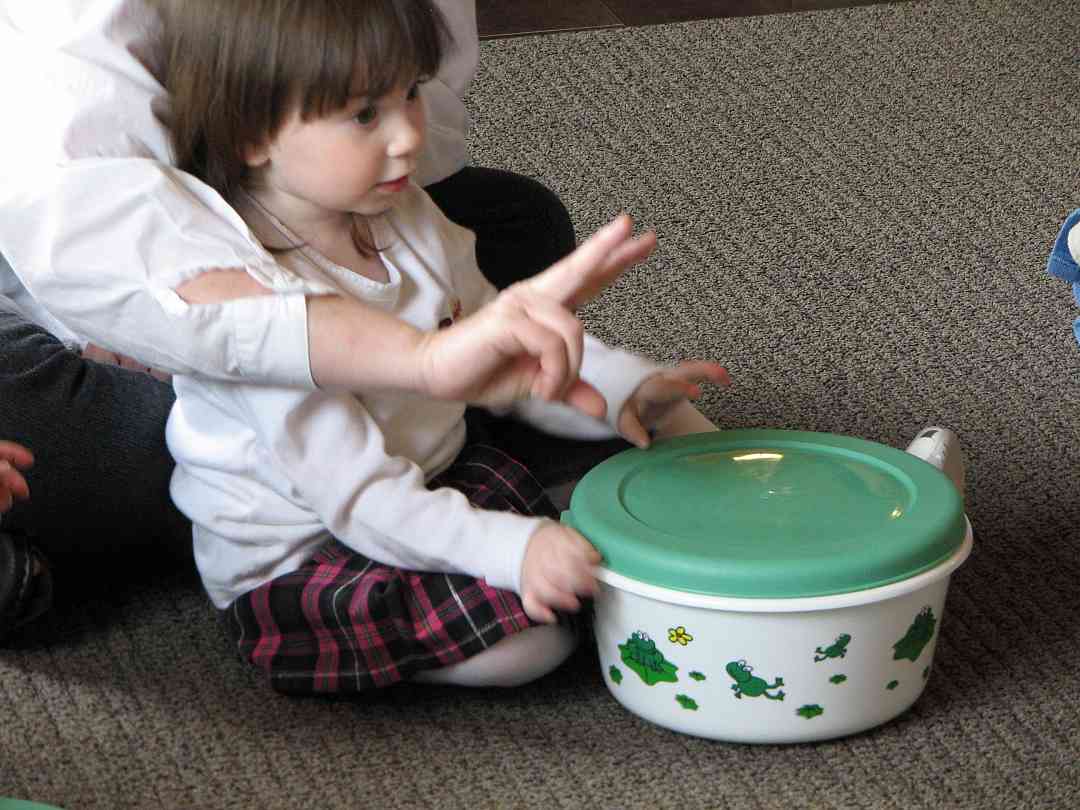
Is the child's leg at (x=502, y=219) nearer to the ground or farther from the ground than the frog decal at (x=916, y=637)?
nearer to the ground

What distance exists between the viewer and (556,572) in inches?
37.0

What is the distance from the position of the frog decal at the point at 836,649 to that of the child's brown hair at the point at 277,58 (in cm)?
44

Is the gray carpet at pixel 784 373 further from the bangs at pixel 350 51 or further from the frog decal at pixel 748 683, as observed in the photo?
the bangs at pixel 350 51

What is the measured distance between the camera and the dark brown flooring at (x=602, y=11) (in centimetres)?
229

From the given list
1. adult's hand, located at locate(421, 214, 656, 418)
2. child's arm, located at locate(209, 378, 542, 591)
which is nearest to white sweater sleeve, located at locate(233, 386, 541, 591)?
child's arm, located at locate(209, 378, 542, 591)

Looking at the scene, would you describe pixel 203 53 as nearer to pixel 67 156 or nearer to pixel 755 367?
pixel 67 156

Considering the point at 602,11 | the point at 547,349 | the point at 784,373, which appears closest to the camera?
the point at 547,349

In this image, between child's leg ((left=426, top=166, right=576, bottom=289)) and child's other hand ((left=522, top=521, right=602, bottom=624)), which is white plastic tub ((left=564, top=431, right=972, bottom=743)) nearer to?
child's other hand ((left=522, top=521, right=602, bottom=624))

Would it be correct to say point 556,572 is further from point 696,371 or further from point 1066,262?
point 1066,262

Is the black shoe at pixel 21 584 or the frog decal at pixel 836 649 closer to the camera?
the frog decal at pixel 836 649

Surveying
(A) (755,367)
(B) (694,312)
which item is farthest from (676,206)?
(A) (755,367)

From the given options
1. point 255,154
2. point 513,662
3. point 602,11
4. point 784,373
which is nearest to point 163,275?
point 255,154

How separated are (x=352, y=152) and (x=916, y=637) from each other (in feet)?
1.54

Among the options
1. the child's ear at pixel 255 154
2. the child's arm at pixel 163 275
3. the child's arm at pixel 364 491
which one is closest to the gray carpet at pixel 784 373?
the child's arm at pixel 364 491
